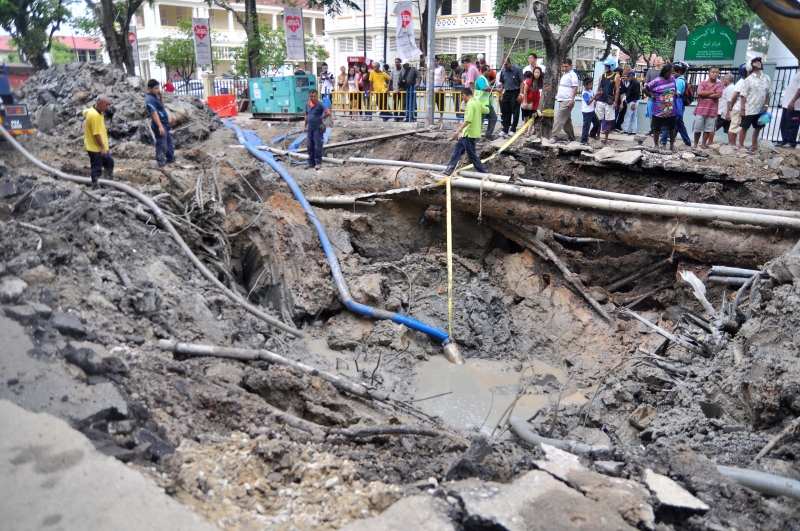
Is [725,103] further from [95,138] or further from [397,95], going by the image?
[95,138]

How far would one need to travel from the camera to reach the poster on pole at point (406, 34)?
15.7 metres

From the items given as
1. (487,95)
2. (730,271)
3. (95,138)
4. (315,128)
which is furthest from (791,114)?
(95,138)

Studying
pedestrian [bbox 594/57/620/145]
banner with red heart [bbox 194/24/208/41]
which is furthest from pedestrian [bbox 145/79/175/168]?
banner with red heart [bbox 194/24/208/41]

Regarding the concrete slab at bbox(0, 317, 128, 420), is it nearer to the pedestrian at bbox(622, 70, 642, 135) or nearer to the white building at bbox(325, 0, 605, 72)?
the pedestrian at bbox(622, 70, 642, 135)

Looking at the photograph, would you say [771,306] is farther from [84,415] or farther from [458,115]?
[458,115]

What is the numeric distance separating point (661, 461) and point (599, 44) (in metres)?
41.9

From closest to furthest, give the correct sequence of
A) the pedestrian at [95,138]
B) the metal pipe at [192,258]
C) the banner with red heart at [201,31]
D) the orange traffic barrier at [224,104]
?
the metal pipe at [192,258]
the pedestrian at [95,138]
the banner with red heart at [201,31]
the orange traffic barrier at [224,104]

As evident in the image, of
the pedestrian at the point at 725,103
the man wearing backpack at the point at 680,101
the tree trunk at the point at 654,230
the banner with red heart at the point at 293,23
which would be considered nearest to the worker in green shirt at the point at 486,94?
the tree trunk at the point at 654,230

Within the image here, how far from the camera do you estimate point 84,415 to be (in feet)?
13.0

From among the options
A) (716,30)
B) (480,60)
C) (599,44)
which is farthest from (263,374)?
(599,44)

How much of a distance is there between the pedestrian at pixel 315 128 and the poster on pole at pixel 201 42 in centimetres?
1072

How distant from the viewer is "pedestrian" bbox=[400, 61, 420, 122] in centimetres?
1639

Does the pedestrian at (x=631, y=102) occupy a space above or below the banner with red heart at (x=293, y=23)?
below

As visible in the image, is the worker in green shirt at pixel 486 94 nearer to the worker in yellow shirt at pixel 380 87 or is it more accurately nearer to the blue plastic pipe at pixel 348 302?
the worker in yellow shirt at pixel 380 87
